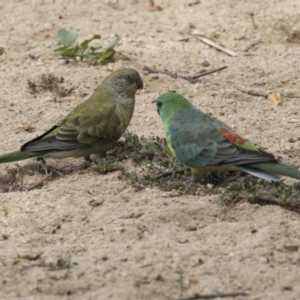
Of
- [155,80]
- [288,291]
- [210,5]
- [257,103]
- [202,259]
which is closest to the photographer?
[288,291]

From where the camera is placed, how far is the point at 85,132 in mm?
6191

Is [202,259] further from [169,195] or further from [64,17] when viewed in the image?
[64,17]

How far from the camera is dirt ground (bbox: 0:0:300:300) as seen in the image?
14.3 feet

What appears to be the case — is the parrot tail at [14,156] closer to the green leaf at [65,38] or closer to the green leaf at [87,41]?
the green leaf at [87,41]

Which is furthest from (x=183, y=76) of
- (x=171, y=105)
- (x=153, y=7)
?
(x=171, y=105)

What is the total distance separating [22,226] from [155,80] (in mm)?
2953

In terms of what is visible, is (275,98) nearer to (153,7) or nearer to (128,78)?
(128,78)

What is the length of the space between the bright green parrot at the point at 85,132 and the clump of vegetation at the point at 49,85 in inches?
39.2

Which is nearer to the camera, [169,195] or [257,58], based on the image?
[169,195]

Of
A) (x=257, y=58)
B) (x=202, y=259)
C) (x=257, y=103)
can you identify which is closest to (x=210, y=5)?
(x=257, y=58)

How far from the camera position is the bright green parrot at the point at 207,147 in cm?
519

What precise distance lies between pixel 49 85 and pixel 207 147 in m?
2.54

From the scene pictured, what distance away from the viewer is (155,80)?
7742mm

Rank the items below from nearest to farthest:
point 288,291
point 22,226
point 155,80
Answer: point 288,291
point 22,226
point 155,80
